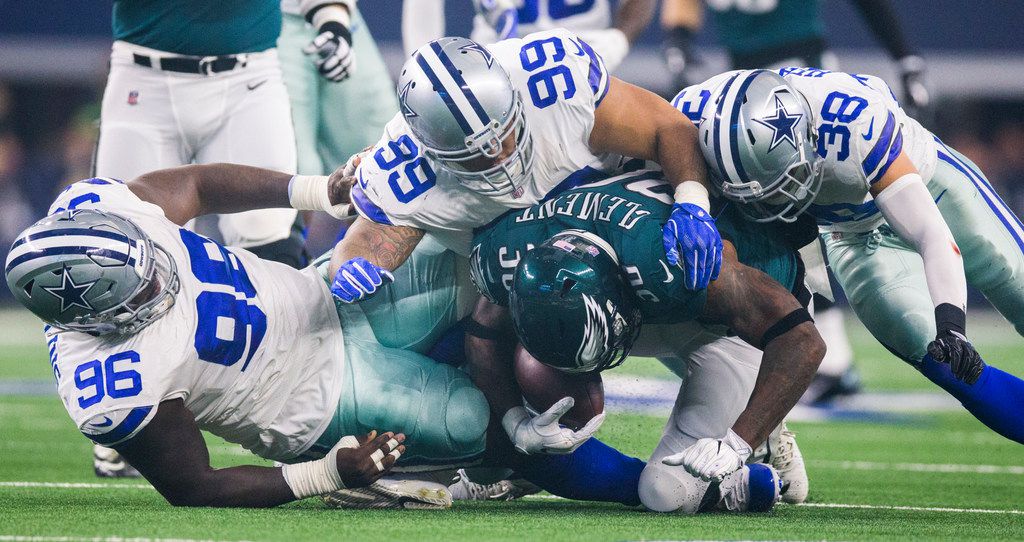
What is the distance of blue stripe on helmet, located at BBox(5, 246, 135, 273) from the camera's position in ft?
9.84

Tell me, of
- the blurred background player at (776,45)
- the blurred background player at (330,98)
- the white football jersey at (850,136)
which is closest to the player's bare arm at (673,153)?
the white football jersey at (850,136)

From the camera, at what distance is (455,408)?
350cm

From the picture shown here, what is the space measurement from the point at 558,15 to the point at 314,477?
3.35 metres

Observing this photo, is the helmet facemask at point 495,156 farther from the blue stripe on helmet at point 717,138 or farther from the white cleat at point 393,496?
the white cleat at point 393,496

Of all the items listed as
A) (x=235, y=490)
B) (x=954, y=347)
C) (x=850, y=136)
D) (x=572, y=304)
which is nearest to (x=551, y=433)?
(x=572, y=304)

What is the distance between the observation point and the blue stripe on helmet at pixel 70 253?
2998 millimetres

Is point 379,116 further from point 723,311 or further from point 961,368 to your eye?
point 961,368

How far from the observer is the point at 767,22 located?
659 cm

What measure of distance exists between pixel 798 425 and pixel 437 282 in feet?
8.52

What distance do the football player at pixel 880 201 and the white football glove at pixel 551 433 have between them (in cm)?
72

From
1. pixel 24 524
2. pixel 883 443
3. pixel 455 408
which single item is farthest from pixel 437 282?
pixel 883 443

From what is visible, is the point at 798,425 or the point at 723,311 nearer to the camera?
the point at 723,311

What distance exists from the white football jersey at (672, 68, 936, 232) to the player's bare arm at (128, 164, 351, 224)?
113 centimetres

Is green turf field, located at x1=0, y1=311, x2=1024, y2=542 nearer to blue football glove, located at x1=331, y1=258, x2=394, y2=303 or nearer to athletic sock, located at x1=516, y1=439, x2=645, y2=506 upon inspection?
athletic sock, located at x1=516, y1=439, x2=645, y2=506
